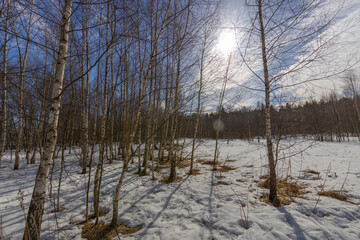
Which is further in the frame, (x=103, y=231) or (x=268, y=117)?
(x=268, y=117)

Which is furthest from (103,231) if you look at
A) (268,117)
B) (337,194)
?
(337,194)

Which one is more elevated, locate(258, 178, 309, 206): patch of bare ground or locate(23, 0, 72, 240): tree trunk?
locate(23, 0, 72, 240): tree trunk

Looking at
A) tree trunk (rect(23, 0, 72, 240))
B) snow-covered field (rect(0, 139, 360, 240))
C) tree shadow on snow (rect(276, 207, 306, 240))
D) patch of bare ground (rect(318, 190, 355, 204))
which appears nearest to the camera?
tree trunk (rect(23, 0, 72, 240))

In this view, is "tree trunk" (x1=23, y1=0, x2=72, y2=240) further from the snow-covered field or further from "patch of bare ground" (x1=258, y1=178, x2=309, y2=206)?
"patch of bare ground" (x1=258, y1=178, x2=309, y2=206)

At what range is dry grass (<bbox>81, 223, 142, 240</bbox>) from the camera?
258 cm

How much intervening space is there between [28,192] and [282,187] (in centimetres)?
818

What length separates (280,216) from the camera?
282cm

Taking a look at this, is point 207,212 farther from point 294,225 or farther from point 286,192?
point 286,192

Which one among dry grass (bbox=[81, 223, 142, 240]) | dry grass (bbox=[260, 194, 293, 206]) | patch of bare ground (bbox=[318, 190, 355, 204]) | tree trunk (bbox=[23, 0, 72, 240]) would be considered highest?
tree trunk (bbox=[23, 0, 72, 240])

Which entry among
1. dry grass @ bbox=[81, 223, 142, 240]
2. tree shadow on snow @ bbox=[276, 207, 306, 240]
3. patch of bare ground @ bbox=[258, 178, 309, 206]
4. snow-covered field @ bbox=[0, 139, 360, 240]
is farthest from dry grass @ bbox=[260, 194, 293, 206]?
dry grass @ bbox=[81, 223, 142, 240]

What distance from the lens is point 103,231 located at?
8.77 feet

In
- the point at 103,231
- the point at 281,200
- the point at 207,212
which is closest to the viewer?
the point at 103,231

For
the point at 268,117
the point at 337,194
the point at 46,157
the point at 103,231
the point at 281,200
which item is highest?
the point at 268,117

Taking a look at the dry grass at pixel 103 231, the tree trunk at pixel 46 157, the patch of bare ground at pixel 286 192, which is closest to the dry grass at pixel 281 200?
the patch of bare ground at pixel 286 192
